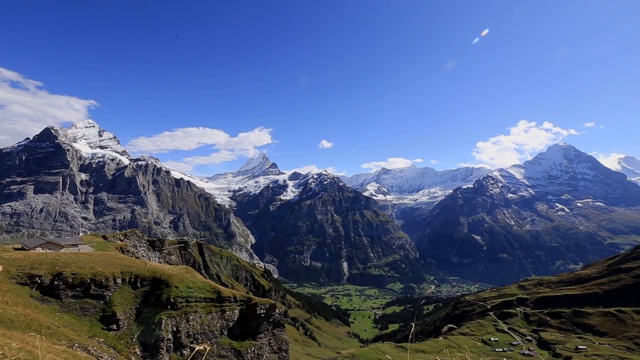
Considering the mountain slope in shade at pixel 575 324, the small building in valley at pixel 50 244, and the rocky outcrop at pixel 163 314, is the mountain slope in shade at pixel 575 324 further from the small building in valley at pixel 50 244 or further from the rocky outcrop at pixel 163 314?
the small building in valley at pixel 50 244

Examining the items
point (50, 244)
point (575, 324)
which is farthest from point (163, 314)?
point (575, 324)

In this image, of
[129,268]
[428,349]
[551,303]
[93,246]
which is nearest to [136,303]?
[129,268]

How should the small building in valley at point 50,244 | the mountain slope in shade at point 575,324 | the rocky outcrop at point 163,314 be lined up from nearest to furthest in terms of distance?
the rocky outcrop at point 163,314
the small building in valley at point 50,244
the mountain slope in shade at point 575,324

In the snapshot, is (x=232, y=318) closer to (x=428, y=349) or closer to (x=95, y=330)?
(x=95, y=330)

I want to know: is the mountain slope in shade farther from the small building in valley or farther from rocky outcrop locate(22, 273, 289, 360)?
the small building in valley

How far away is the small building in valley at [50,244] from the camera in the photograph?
77.1 m

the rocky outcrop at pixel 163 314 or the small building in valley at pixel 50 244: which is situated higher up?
the small building in valley at pixel 50 244

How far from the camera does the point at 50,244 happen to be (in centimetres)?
7975

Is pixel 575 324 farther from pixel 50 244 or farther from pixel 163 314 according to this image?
pixel 50 244

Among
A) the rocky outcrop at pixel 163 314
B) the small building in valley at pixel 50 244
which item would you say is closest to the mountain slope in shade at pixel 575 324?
the rocky outcrop at pixel 163 314

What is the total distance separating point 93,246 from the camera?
85.0 metres

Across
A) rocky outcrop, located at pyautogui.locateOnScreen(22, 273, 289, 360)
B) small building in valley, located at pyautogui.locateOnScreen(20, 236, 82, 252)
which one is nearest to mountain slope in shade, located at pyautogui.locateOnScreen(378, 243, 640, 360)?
rocky outcrop, located at pyautogui.locateOnScreen(22, 273, 289, 360)

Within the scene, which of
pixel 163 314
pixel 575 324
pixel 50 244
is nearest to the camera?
pixel 163 314

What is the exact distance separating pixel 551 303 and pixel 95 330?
203158 millimetres
